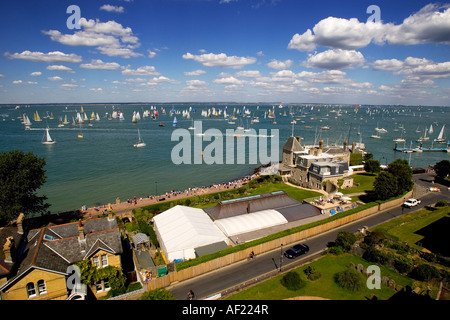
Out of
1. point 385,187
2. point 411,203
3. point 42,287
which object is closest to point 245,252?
point 42,287

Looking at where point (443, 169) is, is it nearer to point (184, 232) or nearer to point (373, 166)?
point (373, 166)

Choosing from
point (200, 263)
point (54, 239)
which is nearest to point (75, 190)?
point (54, 239)

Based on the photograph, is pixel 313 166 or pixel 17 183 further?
pixel 313 166

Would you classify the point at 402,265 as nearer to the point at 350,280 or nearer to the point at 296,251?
Answer: the point at 350,280

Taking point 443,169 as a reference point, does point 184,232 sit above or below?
below

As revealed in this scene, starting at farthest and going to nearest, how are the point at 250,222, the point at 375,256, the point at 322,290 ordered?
the point at 250,222 → the point at 375,256 → the point at 322,290

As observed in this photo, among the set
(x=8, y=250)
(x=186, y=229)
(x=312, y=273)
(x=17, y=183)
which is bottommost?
(x=312, y=273)

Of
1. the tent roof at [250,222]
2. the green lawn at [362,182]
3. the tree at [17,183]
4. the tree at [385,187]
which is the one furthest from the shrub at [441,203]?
the tree at [17,183]

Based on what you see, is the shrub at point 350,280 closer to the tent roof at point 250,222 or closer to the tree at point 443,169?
the tent roof at point 250,222

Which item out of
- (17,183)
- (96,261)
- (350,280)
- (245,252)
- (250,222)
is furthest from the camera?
(17,183)
